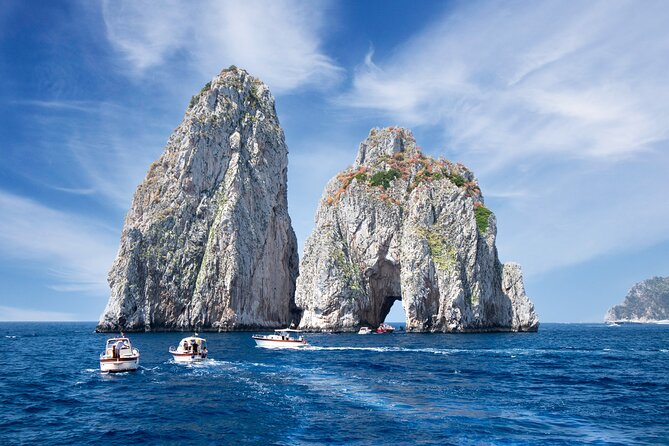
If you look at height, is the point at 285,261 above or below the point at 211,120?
below

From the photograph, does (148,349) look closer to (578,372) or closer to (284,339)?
(284,339)

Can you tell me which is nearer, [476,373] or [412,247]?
[476,373]

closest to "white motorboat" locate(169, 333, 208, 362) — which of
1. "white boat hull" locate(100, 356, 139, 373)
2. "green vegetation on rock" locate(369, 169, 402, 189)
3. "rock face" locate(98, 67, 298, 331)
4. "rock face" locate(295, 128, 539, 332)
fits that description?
"white boat hull" locate(100, 356, 139, 373)

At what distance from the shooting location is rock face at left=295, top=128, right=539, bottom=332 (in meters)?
114

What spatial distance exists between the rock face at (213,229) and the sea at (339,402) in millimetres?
60265

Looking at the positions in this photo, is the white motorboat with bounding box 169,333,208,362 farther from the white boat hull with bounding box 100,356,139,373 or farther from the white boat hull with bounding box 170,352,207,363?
the white boat hull with bounding box 100,356,139,373

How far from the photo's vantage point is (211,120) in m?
137

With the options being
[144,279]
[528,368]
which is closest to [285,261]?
[144,279]

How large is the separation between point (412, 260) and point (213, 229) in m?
50.9

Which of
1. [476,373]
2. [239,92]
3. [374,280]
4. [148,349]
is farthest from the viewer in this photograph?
[239,92]

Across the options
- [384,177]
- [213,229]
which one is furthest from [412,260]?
[213,229]

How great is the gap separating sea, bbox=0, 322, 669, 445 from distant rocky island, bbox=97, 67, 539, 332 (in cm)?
5507

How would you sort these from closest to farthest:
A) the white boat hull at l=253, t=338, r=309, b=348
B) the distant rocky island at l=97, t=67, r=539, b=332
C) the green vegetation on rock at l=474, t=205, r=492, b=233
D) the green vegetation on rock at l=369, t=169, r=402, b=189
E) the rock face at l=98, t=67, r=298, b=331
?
the white boat hull at l=253, t=338, r=309, b=348
the distant rocky island at l=97, t=67, r=539, b=332
the rock face at l=98, t=67, r=298, b=331
the green vegetation on rock at l=474, t=205, r=492, b=233
the green vegetation on rock at l=369, t=169, r=402, b=189

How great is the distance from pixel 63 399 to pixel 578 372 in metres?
46.2
